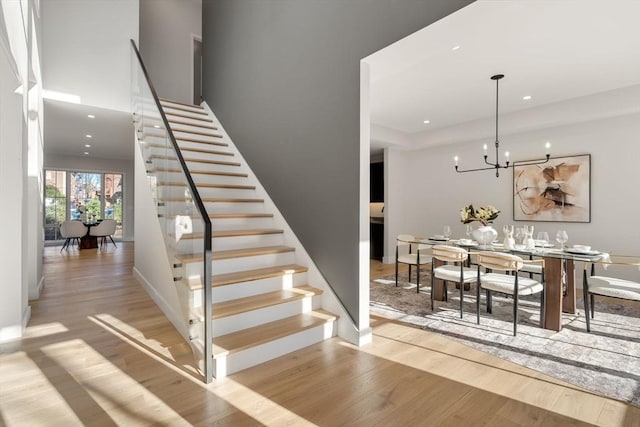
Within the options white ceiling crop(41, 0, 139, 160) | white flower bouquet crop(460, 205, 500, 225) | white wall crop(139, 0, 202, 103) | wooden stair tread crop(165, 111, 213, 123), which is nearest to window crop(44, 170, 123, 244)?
white wall crop(139, 0, 202, 103)

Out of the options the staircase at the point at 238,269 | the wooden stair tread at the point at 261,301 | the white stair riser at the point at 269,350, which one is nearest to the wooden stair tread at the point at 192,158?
the staircase at the point at 238,269

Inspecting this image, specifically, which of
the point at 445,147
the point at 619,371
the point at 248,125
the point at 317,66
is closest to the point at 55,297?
the point at 248,125

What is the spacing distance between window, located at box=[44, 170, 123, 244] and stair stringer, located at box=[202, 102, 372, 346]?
27.4ft

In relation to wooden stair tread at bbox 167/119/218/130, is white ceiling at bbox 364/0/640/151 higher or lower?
higher

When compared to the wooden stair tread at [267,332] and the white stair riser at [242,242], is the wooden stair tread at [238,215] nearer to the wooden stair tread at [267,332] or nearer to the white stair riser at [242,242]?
the white stair riser at [242,242]

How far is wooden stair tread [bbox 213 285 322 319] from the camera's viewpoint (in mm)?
2654

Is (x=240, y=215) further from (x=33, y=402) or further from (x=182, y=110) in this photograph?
(x=182, y=110)

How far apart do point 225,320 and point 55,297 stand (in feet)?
10.3

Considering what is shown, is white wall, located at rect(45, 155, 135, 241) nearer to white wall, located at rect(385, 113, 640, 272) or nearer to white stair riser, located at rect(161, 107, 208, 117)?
white stair riser, located at rect(161, 107, 208, 117)

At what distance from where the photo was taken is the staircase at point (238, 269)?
252 cm

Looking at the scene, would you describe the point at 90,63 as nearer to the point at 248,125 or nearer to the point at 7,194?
the point at 248,125

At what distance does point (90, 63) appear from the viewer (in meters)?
5.03

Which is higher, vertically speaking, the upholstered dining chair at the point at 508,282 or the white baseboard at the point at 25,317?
the upholstered dining chair at the point at 508,282

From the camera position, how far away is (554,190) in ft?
16.8
